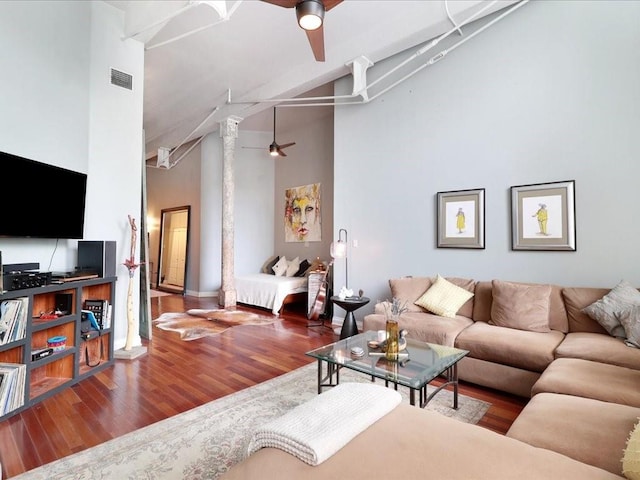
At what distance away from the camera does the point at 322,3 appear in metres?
2.31

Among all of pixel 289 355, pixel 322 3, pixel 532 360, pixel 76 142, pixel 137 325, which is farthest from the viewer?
pixel 137 325

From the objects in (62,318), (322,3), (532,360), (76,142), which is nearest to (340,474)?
(532,360)

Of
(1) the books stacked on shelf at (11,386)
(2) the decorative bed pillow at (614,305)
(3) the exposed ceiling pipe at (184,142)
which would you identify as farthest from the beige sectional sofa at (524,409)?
(3) the exposed ceiling pipe at (184,142)

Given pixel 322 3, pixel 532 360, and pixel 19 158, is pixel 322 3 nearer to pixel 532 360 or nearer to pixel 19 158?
pixel 19 158

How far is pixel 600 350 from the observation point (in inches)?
95.1

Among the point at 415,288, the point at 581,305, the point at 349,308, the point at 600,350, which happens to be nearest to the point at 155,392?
the point at 349,308

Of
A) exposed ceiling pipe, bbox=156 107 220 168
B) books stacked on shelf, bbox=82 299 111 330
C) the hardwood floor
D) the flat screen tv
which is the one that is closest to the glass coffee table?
the hardwood floor

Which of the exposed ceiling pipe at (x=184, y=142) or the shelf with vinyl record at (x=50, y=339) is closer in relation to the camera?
the shelf with vinyl record at (x=50, y=339)

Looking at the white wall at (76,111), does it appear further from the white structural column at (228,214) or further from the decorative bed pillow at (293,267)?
the decorative bed pillow at (293,267)

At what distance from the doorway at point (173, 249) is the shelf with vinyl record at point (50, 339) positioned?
4.93 m

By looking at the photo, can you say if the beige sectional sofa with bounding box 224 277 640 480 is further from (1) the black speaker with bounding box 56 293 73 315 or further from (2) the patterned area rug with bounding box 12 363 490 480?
(1) the black speaker with bounding box 56 293 73 315

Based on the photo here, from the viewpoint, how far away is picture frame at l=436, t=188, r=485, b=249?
12.5ft

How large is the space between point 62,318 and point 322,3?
324 cm

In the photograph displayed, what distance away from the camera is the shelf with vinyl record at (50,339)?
238 centimetres
